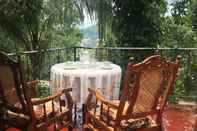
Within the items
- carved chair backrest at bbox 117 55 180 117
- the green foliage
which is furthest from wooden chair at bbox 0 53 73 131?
the green foliage

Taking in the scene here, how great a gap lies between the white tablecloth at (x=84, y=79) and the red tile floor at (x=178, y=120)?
0.98 metres

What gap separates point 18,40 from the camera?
6.57 metres

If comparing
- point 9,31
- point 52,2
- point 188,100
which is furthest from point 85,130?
point 52,2

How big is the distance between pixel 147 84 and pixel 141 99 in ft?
0.47

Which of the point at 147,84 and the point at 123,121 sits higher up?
the point at 147,84

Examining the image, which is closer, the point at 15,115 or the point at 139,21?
the point at 15,115

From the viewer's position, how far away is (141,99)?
2.48 m

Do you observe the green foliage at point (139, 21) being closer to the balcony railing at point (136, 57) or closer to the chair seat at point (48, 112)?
the balcony railing at point (136, 57)

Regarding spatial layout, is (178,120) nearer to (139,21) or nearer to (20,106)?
(20,106)

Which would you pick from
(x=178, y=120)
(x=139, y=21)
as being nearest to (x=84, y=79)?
(x=178, y=120)

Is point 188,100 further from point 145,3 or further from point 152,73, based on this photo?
point 152,73

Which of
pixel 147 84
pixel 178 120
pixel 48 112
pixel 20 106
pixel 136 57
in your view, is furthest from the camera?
pixel 136 57

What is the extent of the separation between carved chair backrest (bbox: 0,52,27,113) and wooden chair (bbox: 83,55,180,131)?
0.68m

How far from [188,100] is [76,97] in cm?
247
